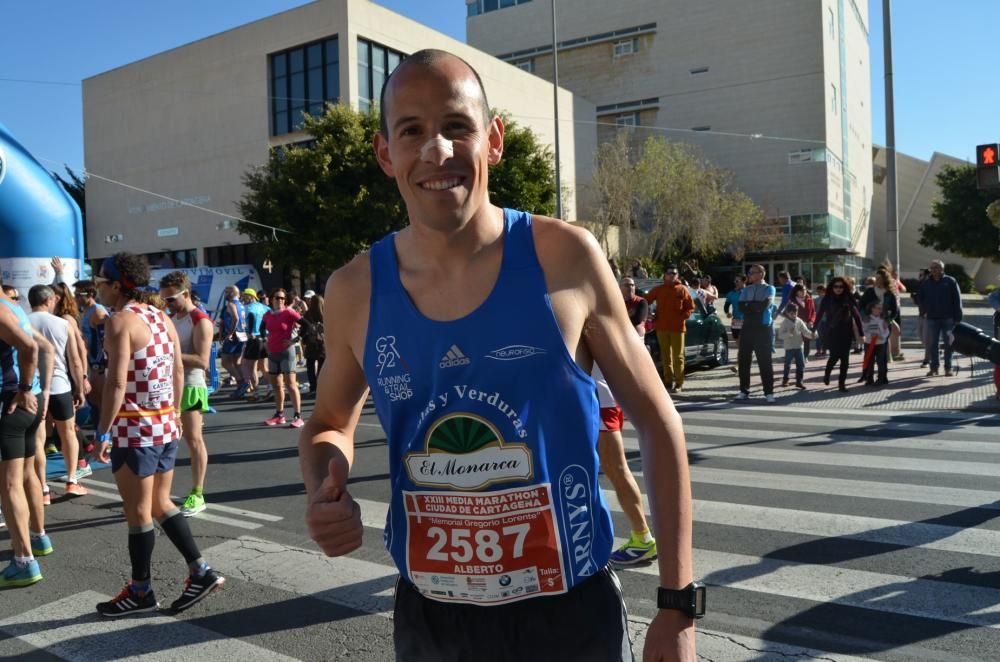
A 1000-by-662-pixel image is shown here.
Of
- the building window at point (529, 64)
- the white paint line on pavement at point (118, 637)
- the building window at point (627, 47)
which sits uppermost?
the building window at point (627, 47)

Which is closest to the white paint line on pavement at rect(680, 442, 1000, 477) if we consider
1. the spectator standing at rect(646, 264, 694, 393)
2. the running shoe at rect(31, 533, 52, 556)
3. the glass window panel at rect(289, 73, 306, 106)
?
the spectator standing at rect(646, 264, 694, 393)

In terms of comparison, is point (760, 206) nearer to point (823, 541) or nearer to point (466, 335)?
point (823, 541)

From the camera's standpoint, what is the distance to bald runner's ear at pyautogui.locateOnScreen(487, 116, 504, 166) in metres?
1.70

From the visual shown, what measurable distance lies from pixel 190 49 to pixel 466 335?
39.6 meters

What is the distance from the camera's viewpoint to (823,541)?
16.6 feet

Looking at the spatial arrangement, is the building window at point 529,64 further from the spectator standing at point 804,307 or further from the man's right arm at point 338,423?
the man's right arm at point 338,423

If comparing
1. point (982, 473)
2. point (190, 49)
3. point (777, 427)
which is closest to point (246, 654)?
point (982, 473)

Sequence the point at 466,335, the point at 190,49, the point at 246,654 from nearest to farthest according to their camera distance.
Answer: the point at 466,335, the point at 246,654, the point at 190,49

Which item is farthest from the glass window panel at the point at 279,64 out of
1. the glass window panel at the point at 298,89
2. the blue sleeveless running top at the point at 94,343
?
the blue sleeveless running top at the point at 94,343

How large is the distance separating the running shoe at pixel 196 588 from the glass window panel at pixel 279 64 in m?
32.6

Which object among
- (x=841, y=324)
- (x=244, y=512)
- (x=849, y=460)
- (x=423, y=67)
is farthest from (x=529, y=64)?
(x=423, y=67)

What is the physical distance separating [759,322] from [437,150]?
10.4m

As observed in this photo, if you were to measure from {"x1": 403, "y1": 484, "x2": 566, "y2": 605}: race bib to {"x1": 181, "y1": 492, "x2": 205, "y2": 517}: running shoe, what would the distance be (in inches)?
203

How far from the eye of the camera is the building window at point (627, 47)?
54625 millimetres
